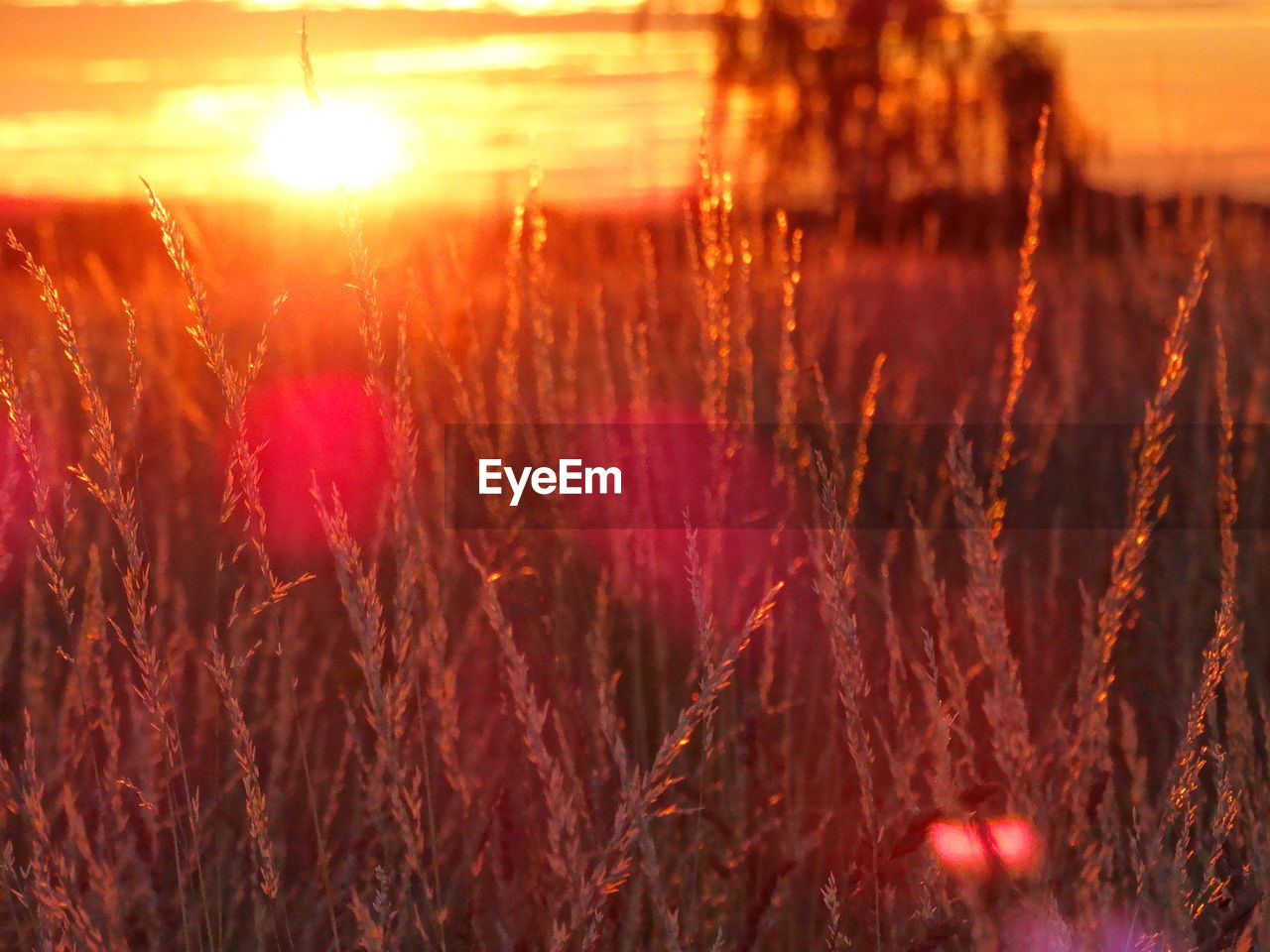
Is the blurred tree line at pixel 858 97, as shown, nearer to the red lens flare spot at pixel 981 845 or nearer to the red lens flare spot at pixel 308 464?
the red lens flare spot at pixel 308 464

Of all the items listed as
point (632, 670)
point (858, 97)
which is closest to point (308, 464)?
point (632, 670)

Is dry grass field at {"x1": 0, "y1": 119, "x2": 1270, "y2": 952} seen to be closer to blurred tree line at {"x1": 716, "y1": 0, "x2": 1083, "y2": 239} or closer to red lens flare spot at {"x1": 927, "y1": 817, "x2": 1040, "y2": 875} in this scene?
red lens flare spot at {"x1": 927, "y1": 817, "x2": 1040, "y2": 875}

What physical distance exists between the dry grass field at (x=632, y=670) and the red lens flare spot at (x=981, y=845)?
1 centimetres

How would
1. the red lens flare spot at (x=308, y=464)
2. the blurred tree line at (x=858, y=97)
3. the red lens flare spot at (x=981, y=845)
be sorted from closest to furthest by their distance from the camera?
the red lens flare spot at (x=981, y=845) < the red lens flare spot at (x=308, y=464) < the blurred tree line at (x=858, y=97)

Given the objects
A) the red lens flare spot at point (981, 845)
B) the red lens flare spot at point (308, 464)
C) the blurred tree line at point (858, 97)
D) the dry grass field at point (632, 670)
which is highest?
the blurred tree line at point (858, 97)

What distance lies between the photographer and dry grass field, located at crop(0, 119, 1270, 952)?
Answer: 123 cm

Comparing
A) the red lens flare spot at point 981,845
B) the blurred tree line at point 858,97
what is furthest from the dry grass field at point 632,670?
the blurred tree line at point 858,97

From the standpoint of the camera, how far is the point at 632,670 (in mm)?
2117

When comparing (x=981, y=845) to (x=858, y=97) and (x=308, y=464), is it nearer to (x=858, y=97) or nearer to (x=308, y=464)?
(x=308, y=464)

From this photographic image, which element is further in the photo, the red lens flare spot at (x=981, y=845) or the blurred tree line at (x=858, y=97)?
the blurred tree line at (x=858, y=97)

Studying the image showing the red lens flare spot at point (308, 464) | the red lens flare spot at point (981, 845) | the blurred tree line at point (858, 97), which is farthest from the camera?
the blurred tree line at point (858, 97)

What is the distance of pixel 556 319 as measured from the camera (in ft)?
21.3

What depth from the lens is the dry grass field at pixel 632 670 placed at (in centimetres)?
123

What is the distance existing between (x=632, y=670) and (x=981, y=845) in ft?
3.09
